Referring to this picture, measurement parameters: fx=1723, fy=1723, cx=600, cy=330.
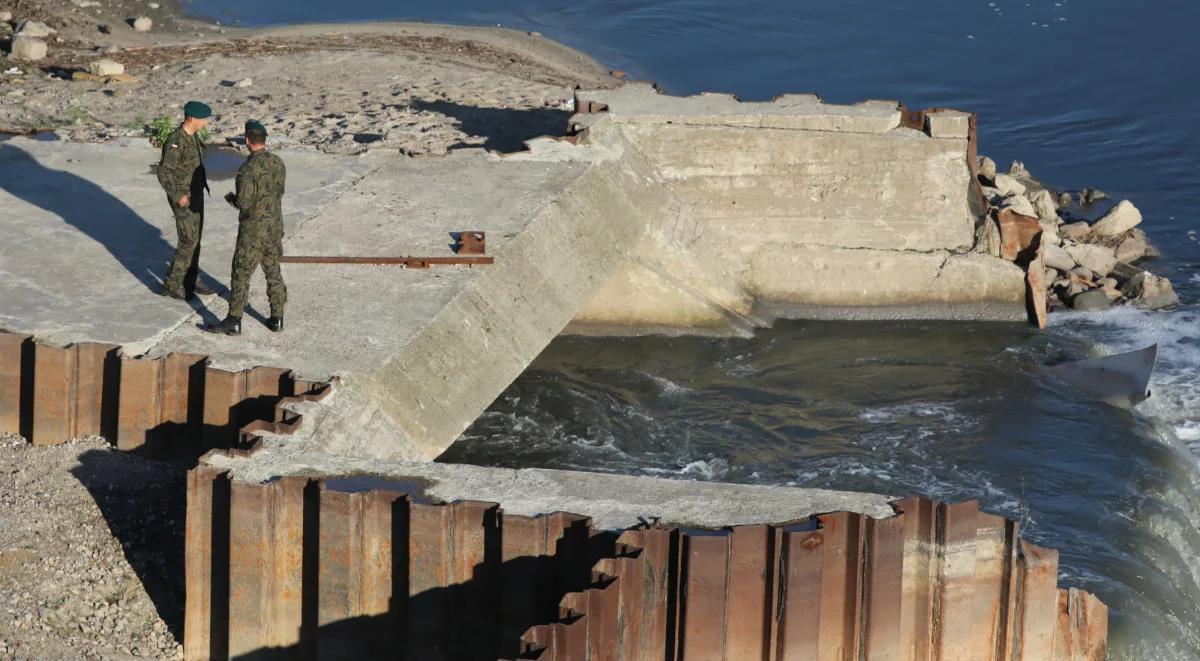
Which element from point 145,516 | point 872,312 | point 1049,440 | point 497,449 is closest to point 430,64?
point 872,312

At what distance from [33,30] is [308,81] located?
14.0 feet

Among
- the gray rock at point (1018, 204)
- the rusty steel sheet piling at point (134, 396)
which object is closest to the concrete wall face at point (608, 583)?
the rusty steel sheet piling at point (134, 396)

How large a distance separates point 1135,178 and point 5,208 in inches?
604

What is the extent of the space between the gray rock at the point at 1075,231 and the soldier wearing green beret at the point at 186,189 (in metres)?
11.4

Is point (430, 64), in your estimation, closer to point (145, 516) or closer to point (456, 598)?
point (145, 516)

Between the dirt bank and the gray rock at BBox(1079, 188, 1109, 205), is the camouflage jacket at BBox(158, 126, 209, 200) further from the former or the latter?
the gray rock at BBox(1079, 188, 1109, 205)

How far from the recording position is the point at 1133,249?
66.6ft

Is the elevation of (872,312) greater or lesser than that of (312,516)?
greater

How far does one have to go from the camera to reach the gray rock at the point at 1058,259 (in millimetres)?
19047

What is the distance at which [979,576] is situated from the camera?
9703 millimetres

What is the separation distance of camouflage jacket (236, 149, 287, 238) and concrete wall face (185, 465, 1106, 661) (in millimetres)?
2231

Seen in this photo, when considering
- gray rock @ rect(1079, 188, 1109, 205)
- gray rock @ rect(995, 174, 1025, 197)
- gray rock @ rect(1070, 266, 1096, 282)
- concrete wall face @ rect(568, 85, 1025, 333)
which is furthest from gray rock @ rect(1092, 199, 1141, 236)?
concrete wall face @ rect(568, 85, 1025, 333)

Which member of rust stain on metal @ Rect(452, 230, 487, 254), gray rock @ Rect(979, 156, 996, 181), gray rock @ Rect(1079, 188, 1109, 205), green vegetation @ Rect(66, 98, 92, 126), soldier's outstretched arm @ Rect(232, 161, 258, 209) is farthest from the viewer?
gray rock @ Rect(1079, 188, 1109, 205)

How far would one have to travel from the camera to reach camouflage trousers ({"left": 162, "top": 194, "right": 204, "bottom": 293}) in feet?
40.4
